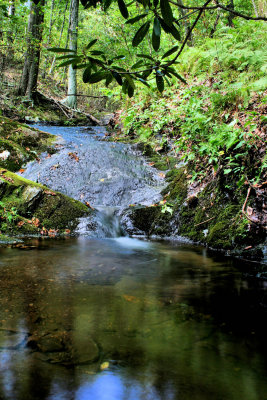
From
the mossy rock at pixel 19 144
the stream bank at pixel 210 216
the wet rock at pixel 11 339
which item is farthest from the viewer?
the mossy rock at pixel 19 144

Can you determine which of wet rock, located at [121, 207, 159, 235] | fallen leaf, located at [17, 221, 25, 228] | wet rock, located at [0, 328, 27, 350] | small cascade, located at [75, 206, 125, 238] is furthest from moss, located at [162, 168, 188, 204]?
wet rock, located at [0, 328, 27, 350]

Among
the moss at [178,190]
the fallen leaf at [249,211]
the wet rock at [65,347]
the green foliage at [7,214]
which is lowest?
the green foliage at [7,214]

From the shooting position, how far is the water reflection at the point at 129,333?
59.0 inches

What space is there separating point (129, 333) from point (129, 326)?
104mm

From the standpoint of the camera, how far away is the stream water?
1.51 meters

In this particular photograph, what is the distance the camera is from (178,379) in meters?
1.57

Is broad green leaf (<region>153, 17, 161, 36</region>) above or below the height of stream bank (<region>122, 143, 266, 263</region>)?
above

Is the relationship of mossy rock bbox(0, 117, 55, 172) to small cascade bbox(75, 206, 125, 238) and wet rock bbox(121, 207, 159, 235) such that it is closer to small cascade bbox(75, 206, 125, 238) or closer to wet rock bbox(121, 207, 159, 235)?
small cascade bbox(75, 206, 125, 238)

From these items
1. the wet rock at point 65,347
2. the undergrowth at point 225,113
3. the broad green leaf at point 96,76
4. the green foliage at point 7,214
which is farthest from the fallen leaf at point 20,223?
the broad green leaf at point 96,76

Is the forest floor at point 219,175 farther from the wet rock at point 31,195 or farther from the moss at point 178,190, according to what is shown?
the wet rock at point 31,195

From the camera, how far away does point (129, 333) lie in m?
2.02

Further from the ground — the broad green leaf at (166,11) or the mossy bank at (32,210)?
the broad green leaf at (166,11)

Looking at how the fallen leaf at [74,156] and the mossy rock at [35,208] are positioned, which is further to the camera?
the fallen leaf at [74,156]

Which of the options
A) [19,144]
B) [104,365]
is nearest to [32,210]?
[19,144]
